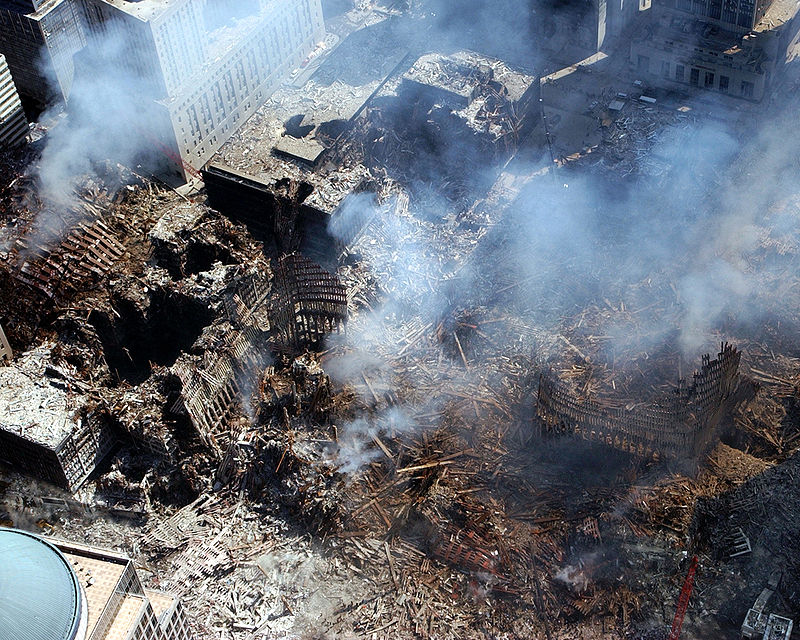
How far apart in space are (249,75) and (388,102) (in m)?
6.62

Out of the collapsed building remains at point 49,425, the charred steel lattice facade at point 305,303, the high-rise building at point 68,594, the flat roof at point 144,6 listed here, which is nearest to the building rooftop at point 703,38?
the charred steel lattice facade at point 305,303

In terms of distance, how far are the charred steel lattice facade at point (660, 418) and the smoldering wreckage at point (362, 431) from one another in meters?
0.08

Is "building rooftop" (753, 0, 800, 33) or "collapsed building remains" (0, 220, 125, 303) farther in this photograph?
Answer: "building rooftop" (753, 0, 800, 33)

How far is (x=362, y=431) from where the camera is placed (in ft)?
110

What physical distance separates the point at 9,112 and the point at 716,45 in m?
33.9

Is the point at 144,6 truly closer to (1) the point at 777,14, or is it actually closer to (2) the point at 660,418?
(2) the point at 660,418

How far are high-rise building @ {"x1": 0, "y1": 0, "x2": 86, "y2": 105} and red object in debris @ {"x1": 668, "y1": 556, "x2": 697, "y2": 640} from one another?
33.0 metres

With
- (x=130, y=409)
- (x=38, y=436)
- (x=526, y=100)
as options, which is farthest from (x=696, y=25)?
(x=38, y=436)

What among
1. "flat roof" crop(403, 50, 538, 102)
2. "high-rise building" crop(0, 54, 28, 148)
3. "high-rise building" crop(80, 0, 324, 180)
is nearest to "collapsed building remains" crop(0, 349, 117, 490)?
"high-rise building" crop(0, 54, 28, 148)

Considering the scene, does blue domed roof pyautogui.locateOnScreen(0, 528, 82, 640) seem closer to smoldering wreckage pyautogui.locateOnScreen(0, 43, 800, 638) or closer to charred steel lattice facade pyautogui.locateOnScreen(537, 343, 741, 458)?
smoldering wreckage pyautogui.locateOnScreen(0, 43, 800, 638)

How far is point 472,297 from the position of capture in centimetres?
3847

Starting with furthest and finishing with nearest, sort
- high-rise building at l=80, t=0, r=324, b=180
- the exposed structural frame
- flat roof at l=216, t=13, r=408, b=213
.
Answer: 1. flat roof at l=216, t=13, r=408, b=213
2. high-rise building at l=80, t=0, r=324, b=180
3. the exposed structural frame

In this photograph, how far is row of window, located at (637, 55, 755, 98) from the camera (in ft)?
154

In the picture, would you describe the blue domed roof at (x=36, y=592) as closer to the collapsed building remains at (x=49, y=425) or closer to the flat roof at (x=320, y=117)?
the collapsed building remains at (x=49, y=425)
